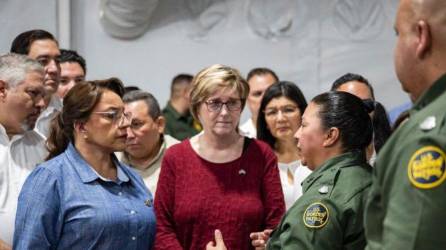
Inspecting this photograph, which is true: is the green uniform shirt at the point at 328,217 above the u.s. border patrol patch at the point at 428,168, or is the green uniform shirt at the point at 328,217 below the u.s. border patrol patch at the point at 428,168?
below

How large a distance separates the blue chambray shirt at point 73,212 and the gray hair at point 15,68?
0.63 metres

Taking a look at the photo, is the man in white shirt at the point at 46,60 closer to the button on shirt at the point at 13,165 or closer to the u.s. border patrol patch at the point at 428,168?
the button on shirt at the point at 13,165

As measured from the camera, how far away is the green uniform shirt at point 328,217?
7.95ft

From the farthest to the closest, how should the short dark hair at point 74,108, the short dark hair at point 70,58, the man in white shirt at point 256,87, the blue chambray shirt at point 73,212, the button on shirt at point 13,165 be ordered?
the man in white shirt at point 256,87 < the short dark hair at point 70,58 < the button on shirt at point 13,165 < the short dark hair at point 74,108 < the blue chambray shirt at point 73,212

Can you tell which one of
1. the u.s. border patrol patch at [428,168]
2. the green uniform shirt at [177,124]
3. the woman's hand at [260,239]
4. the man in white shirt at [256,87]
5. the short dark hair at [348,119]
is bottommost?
the green uniform shirt at [177,124]

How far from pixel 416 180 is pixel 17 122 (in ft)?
7.35

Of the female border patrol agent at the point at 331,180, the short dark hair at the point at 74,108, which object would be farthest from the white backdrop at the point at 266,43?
the female border patrol agent at the point at 331,180

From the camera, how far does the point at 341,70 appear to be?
6598mm

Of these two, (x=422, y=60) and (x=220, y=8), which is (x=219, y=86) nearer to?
(x=422, y=60)

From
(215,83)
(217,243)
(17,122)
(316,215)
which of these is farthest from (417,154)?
(17,122)

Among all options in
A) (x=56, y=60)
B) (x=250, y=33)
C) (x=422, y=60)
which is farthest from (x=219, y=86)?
(x=250, y=33)

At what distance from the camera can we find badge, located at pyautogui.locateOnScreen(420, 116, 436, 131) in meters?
1.61

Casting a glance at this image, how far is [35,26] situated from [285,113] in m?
2.32

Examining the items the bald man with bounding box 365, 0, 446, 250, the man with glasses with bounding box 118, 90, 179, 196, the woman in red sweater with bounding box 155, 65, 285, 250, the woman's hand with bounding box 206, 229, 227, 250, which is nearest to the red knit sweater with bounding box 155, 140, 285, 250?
the woman in red sweater with bounding box 155, 65, 285, 250
